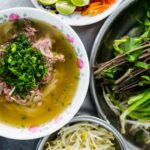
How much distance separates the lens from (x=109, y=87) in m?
2.40

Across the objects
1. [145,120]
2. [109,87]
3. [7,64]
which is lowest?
[145,120]

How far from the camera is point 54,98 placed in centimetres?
231

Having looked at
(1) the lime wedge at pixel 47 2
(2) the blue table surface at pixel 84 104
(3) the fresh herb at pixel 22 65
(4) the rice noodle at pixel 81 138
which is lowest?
(4) the rice noodle at pixel 81 138

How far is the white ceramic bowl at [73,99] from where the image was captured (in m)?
2.18

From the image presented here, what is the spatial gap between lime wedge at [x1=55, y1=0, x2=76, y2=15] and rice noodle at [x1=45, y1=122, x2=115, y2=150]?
18.2 inches

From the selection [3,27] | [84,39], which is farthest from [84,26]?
[3,27]

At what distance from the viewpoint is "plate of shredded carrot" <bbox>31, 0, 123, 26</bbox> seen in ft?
7.65

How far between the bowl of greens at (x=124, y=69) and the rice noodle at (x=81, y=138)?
68 mm

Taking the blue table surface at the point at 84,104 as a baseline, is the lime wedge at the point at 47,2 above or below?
above

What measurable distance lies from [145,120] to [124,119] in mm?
86

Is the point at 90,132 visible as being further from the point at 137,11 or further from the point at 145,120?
the point at 137,11

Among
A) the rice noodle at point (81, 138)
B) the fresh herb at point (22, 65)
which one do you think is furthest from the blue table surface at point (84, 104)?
the fresh herb at point (22, 65)

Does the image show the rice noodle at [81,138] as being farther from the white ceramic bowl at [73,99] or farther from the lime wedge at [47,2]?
the lime wedge at [47,2]

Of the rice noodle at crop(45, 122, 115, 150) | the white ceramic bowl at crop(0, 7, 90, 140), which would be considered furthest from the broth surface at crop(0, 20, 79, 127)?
the rice noodle at crop(45, 122, 115, 150)
